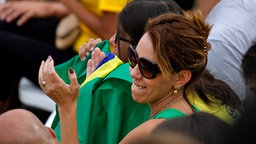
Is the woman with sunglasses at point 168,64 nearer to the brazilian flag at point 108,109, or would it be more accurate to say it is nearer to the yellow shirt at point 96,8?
the brazilian flag at point 108,109

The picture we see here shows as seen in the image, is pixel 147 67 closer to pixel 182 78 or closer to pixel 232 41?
pixel 182 78

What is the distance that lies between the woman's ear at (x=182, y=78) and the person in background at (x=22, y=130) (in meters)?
0.49

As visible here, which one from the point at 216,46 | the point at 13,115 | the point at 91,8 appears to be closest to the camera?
the point at 13,115

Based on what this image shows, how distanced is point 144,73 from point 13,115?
50 cm

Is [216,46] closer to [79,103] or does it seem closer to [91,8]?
[79,103]

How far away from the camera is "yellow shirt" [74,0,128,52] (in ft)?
12.6

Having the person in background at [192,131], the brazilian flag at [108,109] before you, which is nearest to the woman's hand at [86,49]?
the brazilian flag at [108,109]

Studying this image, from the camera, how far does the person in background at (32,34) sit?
4.13 metres

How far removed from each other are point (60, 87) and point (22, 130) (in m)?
0.25

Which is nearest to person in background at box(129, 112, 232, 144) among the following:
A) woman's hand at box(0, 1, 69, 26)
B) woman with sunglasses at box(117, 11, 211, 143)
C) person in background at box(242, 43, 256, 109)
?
person in background at box(242, 43, 256, 109)

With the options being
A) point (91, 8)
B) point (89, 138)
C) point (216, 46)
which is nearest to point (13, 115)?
point (89, 138)

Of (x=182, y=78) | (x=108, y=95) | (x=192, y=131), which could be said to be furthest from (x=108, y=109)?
(x=192, y=131)

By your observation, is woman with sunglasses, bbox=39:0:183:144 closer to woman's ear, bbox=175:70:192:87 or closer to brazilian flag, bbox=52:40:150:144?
brazilian flag, bbox=52:40:150:144

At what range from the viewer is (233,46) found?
3.04m
